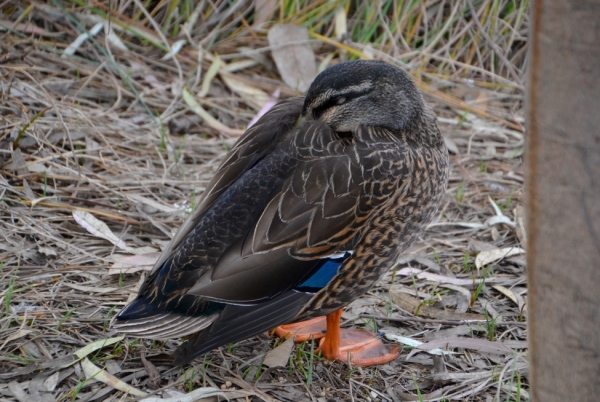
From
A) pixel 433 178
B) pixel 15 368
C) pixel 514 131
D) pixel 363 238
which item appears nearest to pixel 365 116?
pixel 433 178

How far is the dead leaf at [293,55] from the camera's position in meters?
5.21

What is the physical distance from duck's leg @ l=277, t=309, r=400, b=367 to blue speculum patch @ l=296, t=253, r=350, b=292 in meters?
0.30

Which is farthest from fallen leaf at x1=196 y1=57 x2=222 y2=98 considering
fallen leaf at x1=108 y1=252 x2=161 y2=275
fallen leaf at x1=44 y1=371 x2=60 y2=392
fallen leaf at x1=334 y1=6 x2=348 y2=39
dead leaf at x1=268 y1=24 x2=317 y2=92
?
fallen leaf at x1=44 y1=371 x2=60 y2=392

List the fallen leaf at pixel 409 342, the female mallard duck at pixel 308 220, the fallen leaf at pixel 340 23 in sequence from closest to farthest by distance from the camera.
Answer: the female mallard duck at pixel 308 220, the fallen leaf at pixel 409 342, the fallen leaf at pixel 340 23

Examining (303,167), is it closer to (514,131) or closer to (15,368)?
(15,368)

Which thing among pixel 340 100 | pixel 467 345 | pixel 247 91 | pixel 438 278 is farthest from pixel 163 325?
pixel 247 91

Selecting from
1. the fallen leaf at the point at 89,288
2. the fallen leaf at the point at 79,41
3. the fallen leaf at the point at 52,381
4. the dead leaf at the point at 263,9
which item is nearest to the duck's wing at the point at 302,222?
the fallen leaf at the point at 52,381

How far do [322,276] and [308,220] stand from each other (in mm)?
219

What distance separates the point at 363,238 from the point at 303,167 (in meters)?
0.37

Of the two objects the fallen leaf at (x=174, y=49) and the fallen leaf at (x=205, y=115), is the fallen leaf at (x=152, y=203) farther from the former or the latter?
the fallen leaf at (x=174, y=49)

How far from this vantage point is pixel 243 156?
312 cm

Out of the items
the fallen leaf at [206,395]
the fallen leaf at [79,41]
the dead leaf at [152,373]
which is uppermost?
the fallen leaf at [79,41]

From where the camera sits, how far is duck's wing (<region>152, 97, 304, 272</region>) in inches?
117

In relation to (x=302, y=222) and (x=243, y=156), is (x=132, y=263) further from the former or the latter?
(x=302, y=222)
